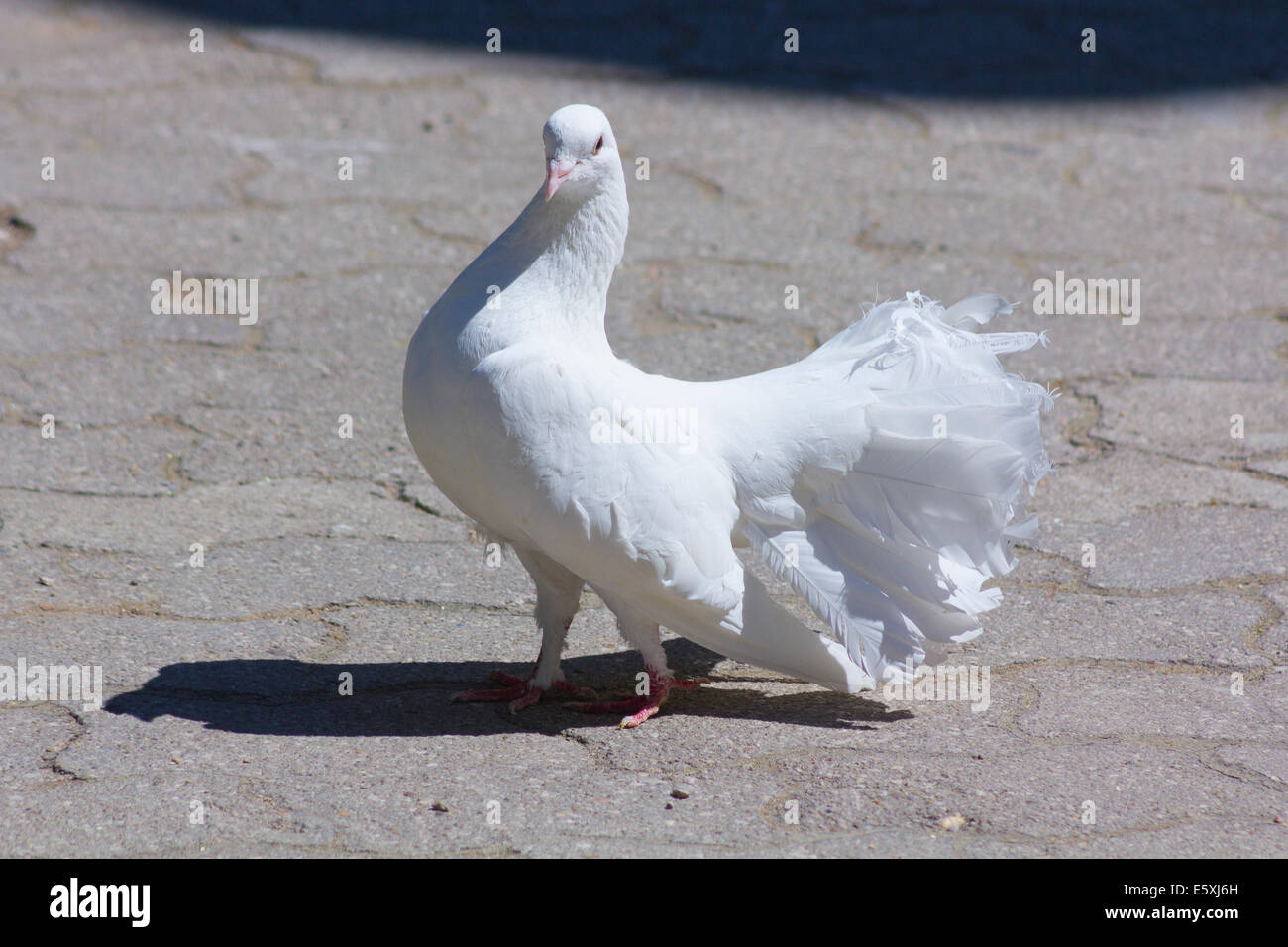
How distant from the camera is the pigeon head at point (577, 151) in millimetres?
2723

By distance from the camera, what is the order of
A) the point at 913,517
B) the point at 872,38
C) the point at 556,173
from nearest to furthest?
the point at 556,173 < the point at 913,517 < the point at 872,38

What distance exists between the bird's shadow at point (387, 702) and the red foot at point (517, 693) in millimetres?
17

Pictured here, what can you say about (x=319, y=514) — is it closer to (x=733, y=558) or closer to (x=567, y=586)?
(x=567, y=586)

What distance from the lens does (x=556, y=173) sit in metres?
2.72

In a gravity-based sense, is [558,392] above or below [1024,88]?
below

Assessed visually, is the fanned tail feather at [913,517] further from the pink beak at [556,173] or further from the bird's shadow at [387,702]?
the pink beak at [556,173]

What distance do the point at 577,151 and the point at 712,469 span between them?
0.70m

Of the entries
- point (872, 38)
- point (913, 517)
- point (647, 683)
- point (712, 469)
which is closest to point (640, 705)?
point (647, 683)

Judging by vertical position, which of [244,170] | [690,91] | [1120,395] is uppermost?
[690,91]

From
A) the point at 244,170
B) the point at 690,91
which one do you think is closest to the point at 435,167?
the point at 244,170

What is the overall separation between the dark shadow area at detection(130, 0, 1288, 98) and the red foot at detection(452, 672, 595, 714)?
5.07 metres

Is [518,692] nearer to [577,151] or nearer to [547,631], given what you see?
[547,631]

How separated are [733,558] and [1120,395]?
2.21 m

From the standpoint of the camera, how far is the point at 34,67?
22.6 feet
